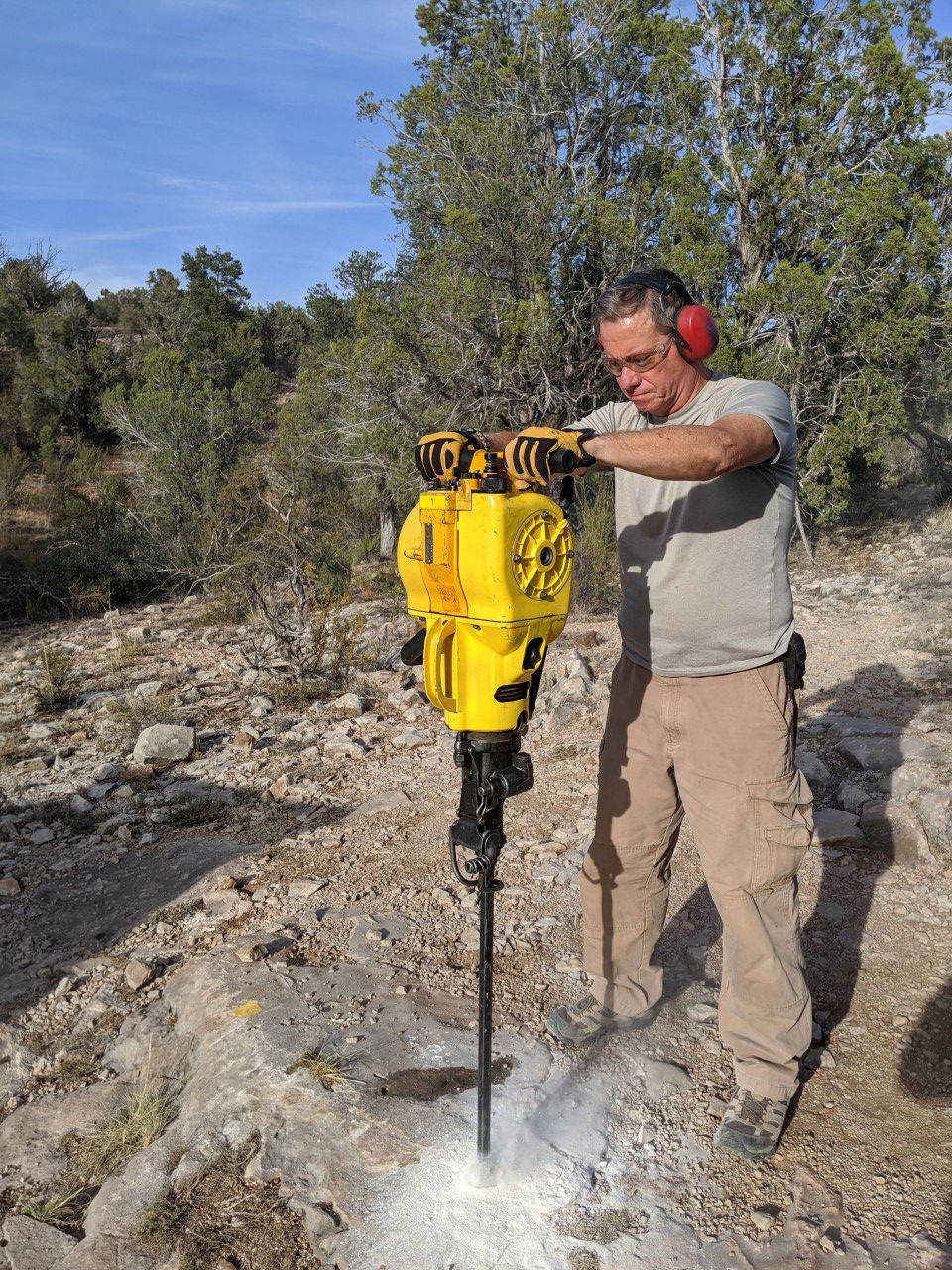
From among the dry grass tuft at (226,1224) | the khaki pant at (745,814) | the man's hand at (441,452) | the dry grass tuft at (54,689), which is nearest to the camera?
the man's hand at (441,452)

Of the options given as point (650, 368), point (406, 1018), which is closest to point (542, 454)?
point (650, 368)

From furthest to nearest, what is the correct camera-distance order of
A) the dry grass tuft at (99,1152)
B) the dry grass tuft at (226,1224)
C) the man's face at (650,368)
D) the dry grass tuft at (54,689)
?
the dry grass tuft at (54,689)
the dry grass tuft at (99,1152)
the man's face at (650,368)
the dry grass tuft at (226,1224)

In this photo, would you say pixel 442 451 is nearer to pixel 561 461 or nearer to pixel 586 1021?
pixel 561 461

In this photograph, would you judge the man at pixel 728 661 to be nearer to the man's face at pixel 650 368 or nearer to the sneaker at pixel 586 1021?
the man's face at pixel 650 368

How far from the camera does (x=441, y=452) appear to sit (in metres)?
1.86

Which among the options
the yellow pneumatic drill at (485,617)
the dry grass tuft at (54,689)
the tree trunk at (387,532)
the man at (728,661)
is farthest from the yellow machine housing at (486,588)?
the tree trunk at (387,532)

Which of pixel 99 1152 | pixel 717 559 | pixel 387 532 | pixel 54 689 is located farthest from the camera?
pixel 387 532

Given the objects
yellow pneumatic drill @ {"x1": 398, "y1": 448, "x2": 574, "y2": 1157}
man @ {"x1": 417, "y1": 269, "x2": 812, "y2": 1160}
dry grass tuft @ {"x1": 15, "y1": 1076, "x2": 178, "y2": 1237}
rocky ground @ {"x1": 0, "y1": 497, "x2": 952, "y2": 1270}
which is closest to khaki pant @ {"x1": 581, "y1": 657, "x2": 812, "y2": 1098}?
man @ {"x1": 417, "y1": 269, "x2": 812, "y2": 1160}

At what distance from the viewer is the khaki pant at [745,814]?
218cm

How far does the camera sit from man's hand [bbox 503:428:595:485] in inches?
67.7

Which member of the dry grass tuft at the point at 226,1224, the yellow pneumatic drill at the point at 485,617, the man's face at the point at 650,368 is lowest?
the dry grass tuft at the point at 226,1224

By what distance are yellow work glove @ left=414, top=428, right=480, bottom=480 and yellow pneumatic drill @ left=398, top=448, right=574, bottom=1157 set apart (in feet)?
0.05

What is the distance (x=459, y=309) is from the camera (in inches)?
373

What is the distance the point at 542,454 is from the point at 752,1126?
5.55ft
